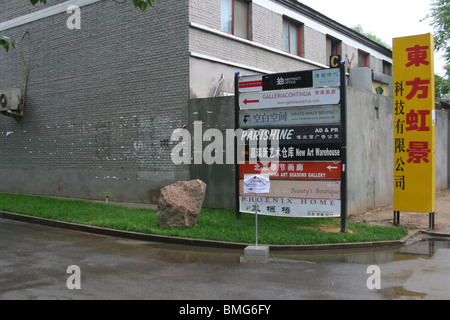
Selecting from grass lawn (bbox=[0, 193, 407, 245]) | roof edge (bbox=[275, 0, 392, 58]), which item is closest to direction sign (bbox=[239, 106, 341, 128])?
grass lawn (bbox=[0, 193, 407, 245])

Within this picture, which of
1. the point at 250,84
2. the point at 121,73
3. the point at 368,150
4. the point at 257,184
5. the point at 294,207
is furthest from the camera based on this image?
the point at 121,73

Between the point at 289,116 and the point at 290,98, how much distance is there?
435mm

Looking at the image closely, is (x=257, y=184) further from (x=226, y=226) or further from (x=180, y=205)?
(x=180, y=205)

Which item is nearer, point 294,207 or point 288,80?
point 294,207

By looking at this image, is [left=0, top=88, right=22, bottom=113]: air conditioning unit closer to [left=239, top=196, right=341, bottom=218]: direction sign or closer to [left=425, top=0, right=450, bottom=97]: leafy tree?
[left=239, top=196, right=341, bottom=218]: direction sign

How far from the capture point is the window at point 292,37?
1920cm

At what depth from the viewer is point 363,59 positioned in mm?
26156

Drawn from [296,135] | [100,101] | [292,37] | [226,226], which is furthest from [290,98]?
[292,37]

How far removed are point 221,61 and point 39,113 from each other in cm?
832

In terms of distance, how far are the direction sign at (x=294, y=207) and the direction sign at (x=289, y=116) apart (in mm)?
1850

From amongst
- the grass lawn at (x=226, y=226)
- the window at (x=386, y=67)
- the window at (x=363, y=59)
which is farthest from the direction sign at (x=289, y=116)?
the window at (x=386, y=67)

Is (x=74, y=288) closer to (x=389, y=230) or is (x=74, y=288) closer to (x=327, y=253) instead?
(x=327, y=253)

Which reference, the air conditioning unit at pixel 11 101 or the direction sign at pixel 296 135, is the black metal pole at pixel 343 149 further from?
the air conditioning unit at pixel 11 101
